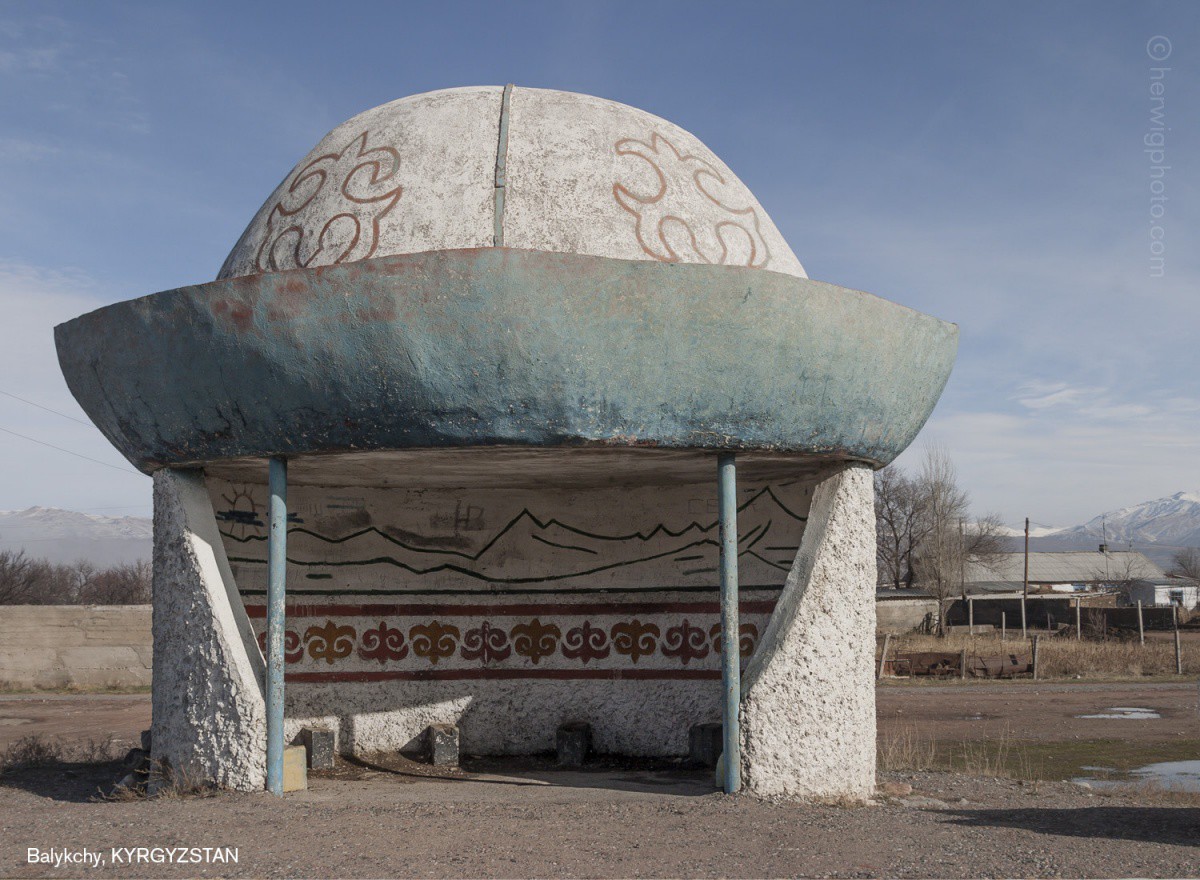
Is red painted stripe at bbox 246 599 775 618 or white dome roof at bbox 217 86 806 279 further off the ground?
white dome roof at bbox 217 86 806 279

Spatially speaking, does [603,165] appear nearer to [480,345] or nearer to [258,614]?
[480,345]

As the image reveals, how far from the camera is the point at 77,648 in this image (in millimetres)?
19375

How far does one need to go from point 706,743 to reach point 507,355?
3.82 m

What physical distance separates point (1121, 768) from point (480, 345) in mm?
8294

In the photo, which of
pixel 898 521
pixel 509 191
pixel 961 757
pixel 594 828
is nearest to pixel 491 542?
pixel 509 191

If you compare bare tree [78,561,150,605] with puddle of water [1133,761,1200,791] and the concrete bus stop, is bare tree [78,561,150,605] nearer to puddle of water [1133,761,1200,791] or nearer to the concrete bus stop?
the concrete bus stop

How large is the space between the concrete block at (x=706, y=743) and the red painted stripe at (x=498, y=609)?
899 mm

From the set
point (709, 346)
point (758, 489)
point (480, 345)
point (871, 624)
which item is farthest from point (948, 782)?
point (480, 345)

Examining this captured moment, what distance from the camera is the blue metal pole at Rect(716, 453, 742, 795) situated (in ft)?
21.5

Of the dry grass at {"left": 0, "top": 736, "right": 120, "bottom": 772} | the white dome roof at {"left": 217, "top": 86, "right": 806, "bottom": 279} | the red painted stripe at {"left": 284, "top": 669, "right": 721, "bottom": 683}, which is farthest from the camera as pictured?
the dry grass at {"left": 0, "top": 736, "right": 120, "bottom": 772}

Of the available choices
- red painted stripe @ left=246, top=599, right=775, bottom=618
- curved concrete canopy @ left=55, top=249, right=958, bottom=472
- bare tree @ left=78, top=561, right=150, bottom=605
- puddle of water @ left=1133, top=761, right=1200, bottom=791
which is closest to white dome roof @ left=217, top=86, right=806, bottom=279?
curved concrete canopy @ left=55, top=249, right=958, bottom=472

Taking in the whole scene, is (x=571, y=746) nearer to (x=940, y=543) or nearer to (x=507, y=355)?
(x=507, y=355)

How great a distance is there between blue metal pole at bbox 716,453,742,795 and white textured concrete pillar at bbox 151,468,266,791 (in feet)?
8.59

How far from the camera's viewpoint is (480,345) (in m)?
6.08
